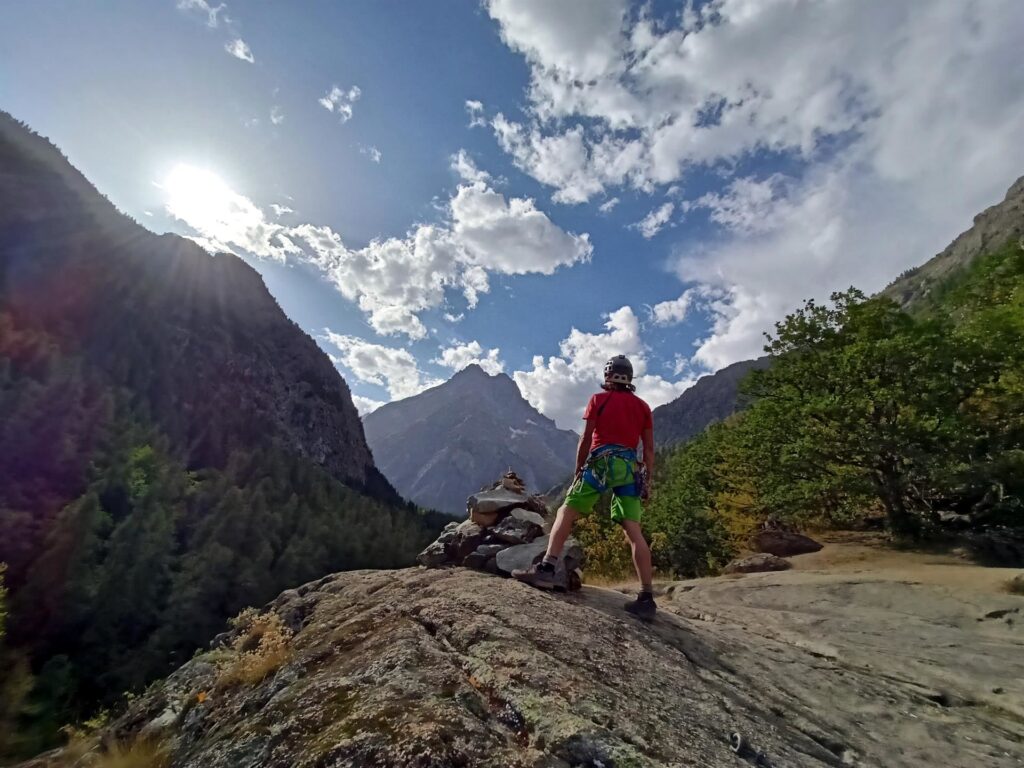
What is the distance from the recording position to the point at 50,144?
16138 cm

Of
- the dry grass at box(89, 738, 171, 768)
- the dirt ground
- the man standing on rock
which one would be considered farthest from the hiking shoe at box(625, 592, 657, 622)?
the dirt ground

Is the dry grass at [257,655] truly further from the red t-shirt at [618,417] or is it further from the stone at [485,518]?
the red t-shirt at [618,417]

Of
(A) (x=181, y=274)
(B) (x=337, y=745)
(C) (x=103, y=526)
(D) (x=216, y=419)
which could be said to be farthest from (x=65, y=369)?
(B) (x=337, y=745)

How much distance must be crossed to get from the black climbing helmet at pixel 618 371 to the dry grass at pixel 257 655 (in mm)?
5801

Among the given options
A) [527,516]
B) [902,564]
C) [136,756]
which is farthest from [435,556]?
[902,564]

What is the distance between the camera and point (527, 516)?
1193cm

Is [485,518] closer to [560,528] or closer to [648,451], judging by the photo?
[560,528]

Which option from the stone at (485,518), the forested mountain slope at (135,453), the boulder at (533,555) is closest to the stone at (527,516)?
the stone at (485,518)

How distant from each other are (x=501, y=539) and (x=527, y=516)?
0.82 meters

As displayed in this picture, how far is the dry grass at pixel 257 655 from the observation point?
6.44 m

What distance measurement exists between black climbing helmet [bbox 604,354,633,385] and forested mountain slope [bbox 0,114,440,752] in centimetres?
4158

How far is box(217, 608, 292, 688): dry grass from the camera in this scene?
21.1 ft

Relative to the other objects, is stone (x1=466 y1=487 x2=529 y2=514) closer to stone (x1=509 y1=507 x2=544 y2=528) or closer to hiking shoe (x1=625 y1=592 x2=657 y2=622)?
stone (x1=509 y1=507 x2=544 y2=528)

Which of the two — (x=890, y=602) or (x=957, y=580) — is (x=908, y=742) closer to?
(x=890, y=602)
